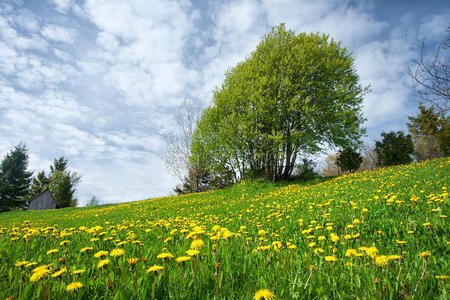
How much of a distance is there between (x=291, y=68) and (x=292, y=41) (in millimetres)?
2343

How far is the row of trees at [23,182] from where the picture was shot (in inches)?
1367

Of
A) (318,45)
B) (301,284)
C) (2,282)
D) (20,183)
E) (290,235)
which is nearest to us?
(301,284)

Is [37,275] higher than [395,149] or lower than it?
lower

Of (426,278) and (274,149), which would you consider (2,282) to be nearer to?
(426,278)

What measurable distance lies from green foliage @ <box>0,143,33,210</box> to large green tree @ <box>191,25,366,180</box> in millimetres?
41029

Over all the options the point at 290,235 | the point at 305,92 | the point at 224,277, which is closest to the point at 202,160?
the point at 305,92

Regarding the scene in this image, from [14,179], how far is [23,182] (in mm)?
1399

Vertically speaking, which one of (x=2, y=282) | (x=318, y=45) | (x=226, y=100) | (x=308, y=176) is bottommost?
(x=2, y=282)

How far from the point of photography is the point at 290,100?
14422 mm

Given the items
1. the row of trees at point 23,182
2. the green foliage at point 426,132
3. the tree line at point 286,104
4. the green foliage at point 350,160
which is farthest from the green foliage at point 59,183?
the green foliage at point 426,132

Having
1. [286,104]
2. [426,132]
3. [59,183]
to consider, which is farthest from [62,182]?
[426,132]

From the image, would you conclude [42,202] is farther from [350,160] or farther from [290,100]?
[350,160]

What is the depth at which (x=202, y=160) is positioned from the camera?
859 inches

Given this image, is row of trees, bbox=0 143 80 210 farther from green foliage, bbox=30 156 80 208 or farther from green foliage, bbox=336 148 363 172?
green foliage, bbox=336 148 363 172
